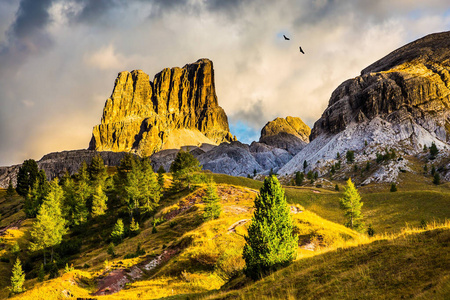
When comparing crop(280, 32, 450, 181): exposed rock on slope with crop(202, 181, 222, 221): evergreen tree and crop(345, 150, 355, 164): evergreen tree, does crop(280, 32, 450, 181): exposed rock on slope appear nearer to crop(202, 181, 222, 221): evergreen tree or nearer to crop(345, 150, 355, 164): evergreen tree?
crop(345, 150, 355, 164): evergreen tree

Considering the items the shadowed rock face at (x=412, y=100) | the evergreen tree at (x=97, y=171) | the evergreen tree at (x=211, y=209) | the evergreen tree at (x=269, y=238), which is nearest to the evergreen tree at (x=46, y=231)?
the evergreen tree at (x=97, y=171)

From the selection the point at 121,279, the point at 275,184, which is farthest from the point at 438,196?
the point at 121,279

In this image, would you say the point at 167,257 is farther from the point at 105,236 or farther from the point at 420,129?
the point at 420,129

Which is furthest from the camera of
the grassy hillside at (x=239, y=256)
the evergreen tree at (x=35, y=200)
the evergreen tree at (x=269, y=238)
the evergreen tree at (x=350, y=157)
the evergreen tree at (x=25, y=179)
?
the evergreen tree at (x=350, y=157)

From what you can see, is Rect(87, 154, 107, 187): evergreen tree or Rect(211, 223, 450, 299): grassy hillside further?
Rect(87, 154, 107, 187): evergreen tree

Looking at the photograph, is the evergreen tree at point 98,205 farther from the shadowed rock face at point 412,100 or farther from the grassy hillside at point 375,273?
the shadowed rock face at point 412,100

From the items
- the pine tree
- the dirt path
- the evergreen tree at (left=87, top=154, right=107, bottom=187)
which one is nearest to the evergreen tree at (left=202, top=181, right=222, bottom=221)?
the dirt path

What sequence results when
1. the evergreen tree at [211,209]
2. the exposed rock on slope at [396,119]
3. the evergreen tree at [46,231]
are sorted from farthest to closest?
1. the exposed rock on slope at [396,119]
2. the evergreen tree at [46,231]
3. the evergreen tree at [211,209]

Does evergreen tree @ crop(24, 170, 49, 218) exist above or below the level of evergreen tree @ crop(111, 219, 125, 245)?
above

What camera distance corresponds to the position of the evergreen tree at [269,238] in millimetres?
18031

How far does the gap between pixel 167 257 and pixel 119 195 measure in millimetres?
46869

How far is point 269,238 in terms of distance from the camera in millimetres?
18641

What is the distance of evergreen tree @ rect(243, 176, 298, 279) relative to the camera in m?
18.0

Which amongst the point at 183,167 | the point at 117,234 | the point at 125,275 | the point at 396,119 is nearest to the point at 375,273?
the point at 125,275
